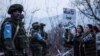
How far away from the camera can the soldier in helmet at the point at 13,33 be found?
629 cm

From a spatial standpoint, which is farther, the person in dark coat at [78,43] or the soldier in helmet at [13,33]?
the person in dark coat at [78,43]

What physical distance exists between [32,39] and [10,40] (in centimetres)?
596

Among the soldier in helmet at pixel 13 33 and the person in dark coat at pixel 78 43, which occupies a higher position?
the soldier in helmet at pixel 13 33

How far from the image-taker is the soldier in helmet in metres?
6.29

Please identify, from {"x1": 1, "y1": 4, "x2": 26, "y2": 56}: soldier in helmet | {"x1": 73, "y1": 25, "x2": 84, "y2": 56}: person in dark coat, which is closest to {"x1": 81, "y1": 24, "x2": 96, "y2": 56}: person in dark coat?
{"x1": 73, "y1": 25, "x2": 84, "y2": 56}: person in dark coat

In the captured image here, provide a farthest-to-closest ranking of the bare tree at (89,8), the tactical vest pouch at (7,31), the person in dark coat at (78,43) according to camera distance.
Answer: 1. the bare tree at (89,8)
2. the person in dark coat at (78,43)
3. the tactical vest pouch at (7,31)

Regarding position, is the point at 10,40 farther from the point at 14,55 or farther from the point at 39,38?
the point at 39,38

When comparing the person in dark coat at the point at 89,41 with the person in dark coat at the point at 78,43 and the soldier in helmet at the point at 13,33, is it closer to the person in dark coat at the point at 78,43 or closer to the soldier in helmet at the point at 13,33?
the person in dark coat at the point at 78,43

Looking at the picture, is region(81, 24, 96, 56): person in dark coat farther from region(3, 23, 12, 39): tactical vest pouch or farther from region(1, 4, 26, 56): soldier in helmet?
region(3, 23, 12, 39): tactical vest pouch

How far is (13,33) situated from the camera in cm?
658

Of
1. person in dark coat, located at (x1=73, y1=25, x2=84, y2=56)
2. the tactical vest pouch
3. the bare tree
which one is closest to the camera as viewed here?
the tactical vest pouch

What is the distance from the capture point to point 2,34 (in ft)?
21.1

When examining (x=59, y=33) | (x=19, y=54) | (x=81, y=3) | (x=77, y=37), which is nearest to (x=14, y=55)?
(x=19, y=54)

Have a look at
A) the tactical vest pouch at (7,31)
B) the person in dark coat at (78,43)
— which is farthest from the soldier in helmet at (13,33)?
the person in dark coat at (78,43)
